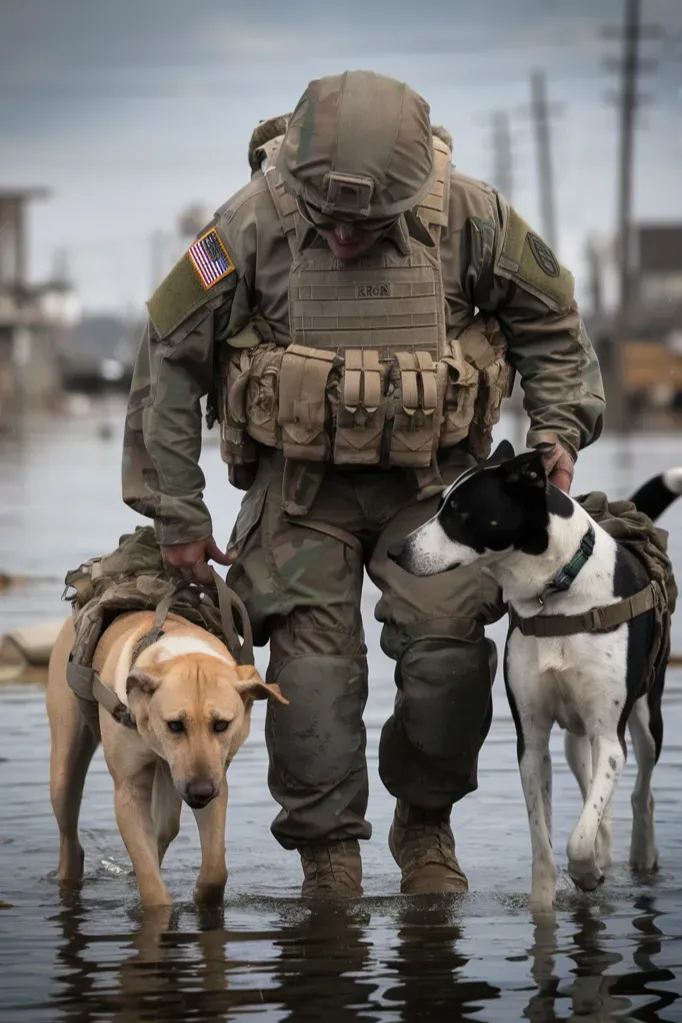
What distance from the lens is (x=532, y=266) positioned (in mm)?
6816

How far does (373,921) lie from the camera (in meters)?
6.21

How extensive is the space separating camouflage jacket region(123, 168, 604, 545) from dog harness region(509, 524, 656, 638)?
20.6 inches

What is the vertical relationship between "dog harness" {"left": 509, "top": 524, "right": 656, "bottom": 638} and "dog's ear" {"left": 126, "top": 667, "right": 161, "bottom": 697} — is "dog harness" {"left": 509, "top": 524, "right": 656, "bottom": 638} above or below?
above

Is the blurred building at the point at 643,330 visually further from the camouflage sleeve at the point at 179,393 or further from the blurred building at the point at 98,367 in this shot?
the camouflage sleeve at the point at 179,393

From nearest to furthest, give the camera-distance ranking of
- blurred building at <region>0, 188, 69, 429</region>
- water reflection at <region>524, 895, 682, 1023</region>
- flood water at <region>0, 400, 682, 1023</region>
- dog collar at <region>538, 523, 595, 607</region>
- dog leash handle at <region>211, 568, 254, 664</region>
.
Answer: water reflection at <region>524, 895, 682, 1023</region> < flood water at <region>0, 400, 682, 1023</region> < dog collar at <region>538, 523, 595, 607</region> < dog leash handle at <region>211, 568, 254, 664</region> < blurred building at <region>0, 188, 69, 429</region>

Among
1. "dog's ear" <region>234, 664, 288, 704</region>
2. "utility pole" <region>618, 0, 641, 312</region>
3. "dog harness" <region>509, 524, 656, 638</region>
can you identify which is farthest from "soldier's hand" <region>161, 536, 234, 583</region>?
"utility pole" <region>618, 0, 641, 312</region>

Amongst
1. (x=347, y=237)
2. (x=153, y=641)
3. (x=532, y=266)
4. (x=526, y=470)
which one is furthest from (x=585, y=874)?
(x=347, y=237)

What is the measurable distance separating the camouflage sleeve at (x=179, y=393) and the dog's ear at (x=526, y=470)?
1067 millimetres

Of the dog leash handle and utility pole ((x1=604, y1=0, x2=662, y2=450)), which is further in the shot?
utility pole ((x1=604, y1=0, x2=662, y2=450))

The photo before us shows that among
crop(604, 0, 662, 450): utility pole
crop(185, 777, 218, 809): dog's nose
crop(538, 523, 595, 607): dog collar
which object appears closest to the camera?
crop(185, 777, 218, 809): dog's nose

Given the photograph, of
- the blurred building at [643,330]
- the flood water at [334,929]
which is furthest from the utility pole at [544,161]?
the flood water at [334,929]

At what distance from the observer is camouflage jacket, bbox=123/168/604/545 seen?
6746 millimetres

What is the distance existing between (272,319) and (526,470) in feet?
3.49

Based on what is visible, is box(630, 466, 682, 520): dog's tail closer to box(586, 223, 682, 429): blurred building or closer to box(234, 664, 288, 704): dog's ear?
box(234, 664, 288, 704): dog's ear
